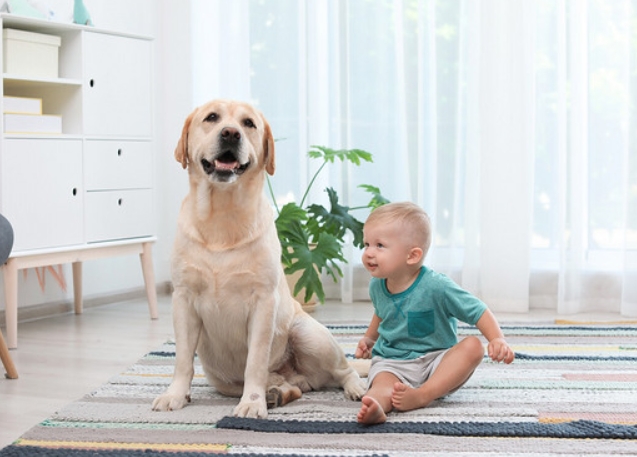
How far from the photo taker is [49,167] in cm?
357

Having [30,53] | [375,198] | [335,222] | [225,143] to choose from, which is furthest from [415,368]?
[30,53]

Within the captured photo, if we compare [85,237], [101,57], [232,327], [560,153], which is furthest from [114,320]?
[560,153]

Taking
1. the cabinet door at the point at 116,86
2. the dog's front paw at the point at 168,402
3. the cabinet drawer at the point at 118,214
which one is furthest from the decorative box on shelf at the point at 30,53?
the dog's front paw at the point at 168,402

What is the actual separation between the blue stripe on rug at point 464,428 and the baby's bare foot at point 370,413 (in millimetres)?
14

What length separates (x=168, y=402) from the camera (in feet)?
7.56

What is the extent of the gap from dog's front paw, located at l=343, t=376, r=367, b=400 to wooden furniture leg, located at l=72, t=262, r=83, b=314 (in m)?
2.02

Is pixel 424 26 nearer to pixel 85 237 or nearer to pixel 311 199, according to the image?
pixel 311 199

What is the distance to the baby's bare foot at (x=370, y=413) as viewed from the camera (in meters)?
2.09

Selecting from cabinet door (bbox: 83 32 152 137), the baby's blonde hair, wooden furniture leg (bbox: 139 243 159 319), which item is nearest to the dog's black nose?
the baby's blonde hair

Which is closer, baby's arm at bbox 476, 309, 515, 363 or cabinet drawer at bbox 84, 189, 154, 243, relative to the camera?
baby's arm at bbox 476, 309, 515, 363

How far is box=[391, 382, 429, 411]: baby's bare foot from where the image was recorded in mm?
2209

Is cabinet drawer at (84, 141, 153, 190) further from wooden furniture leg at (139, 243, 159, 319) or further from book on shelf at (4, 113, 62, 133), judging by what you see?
wooden furniture leg at (139, 243, 159, 319)

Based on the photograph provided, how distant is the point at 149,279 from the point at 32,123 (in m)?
0.91

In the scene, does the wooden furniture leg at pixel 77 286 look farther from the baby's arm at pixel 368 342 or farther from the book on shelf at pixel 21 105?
the baby's arm at pixel 368 342
